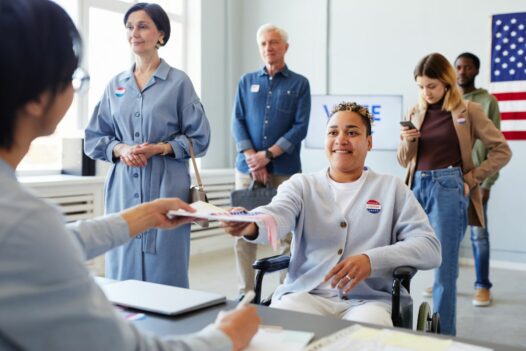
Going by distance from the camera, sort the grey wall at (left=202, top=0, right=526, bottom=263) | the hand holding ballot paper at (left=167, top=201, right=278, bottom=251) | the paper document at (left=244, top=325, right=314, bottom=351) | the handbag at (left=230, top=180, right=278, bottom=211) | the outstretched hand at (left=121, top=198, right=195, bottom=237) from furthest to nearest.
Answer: the grey wall at (left=202, top=0, right=526, bottom=263), the handbag at (left=230, top=180, right=278, bottom=211), the hand holding ballot paper at (left=167, top=201, right=278, bottom=251), the outstretched hand at (left=121, top=198, right=195, bottom=237), the paper document at (left=244, top=325, right=314, bottom=351)

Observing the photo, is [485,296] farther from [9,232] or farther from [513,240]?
[9,232]

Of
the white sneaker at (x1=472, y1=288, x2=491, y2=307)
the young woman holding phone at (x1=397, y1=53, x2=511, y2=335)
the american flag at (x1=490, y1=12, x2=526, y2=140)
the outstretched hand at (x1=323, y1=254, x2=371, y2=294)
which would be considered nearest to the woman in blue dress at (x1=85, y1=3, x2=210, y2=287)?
the outstretched hand at (x1=323, y1=254, x2=371, y2=294)

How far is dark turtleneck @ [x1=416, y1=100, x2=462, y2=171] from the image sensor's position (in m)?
3.23

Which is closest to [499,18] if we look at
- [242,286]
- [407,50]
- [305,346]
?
[407,50]

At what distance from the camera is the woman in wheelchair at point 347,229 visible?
197cm

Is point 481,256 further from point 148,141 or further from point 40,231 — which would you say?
point 40,231

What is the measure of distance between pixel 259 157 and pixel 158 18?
53.0 inches

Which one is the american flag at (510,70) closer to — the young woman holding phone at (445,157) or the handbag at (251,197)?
the young woman holding phone at (445,157)

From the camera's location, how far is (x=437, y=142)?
325 cm

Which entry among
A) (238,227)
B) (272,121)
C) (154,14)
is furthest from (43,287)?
(272,121)

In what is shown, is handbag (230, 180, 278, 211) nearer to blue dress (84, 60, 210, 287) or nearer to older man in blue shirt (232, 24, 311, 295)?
older man in blue shirt (232, 24, 311, 295)

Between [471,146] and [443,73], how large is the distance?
16.4 inches

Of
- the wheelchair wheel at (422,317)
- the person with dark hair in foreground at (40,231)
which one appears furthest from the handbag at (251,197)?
A: the person with dark hair in foreground at (40,231)

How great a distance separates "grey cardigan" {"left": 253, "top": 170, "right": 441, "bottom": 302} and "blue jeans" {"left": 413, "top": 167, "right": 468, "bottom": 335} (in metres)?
1.07
